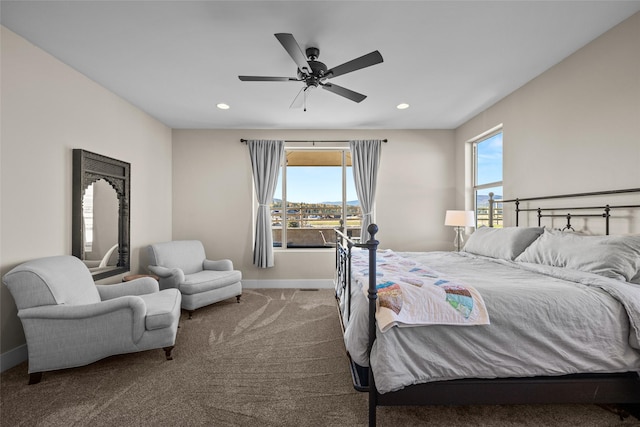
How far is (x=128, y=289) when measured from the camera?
285cm

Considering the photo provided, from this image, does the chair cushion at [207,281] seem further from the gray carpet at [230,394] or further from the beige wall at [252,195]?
the beige wall at [252,195]

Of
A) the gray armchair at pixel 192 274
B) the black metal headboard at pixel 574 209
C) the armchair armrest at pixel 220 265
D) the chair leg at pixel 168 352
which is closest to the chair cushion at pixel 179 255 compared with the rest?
the gray armchair at pixel 192 274

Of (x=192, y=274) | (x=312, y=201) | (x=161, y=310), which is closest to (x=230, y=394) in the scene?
(x=161, y=310)

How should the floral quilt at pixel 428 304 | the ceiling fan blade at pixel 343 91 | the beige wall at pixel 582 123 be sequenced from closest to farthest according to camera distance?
1. the floral quilt at pixel 428 304
2. the beige wall at pixel 582 123
3. the ceiling fan blade at pixel 343 91

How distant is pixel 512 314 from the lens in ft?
5.22

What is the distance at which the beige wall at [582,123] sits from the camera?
2150 mm

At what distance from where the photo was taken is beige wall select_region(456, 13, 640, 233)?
2.15 metres

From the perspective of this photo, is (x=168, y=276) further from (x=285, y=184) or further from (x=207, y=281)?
(x=285, y=184)

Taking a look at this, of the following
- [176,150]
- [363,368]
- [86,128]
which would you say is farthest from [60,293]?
[176,150]

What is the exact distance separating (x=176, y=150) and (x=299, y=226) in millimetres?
2440

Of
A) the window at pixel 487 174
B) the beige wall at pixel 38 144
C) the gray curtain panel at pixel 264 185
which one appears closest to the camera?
the beige wall at pixel 38 144

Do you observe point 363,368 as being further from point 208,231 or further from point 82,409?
point 208,231

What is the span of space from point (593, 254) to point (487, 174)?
2523mm

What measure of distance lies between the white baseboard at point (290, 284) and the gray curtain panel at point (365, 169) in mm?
1015
